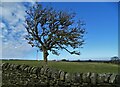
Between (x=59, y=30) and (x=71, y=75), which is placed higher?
(x=59, y=30)

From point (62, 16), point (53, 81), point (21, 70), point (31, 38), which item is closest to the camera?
point (53, 81)

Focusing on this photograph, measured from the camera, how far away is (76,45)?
32.4 meters

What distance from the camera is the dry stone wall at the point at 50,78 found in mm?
14398

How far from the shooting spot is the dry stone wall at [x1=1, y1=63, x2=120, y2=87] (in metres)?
14.4

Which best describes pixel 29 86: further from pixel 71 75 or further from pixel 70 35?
pixel 70 35

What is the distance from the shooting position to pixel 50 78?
631 inches

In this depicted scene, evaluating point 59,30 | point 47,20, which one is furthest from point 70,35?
point 47,20

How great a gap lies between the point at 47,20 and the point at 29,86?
50.5 ft

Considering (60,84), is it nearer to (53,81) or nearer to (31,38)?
(53,81)

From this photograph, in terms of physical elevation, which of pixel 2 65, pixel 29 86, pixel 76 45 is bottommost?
pixel 29 86

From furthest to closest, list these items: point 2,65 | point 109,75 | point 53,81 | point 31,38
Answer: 1. point 31,38
2. point 2,65
3. point 53,81
4. point 109,75

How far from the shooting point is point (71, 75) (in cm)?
1522

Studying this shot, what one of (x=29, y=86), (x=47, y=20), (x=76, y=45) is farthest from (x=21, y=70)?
(x=76, y=45)

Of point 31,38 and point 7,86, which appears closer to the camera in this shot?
point 7,86
